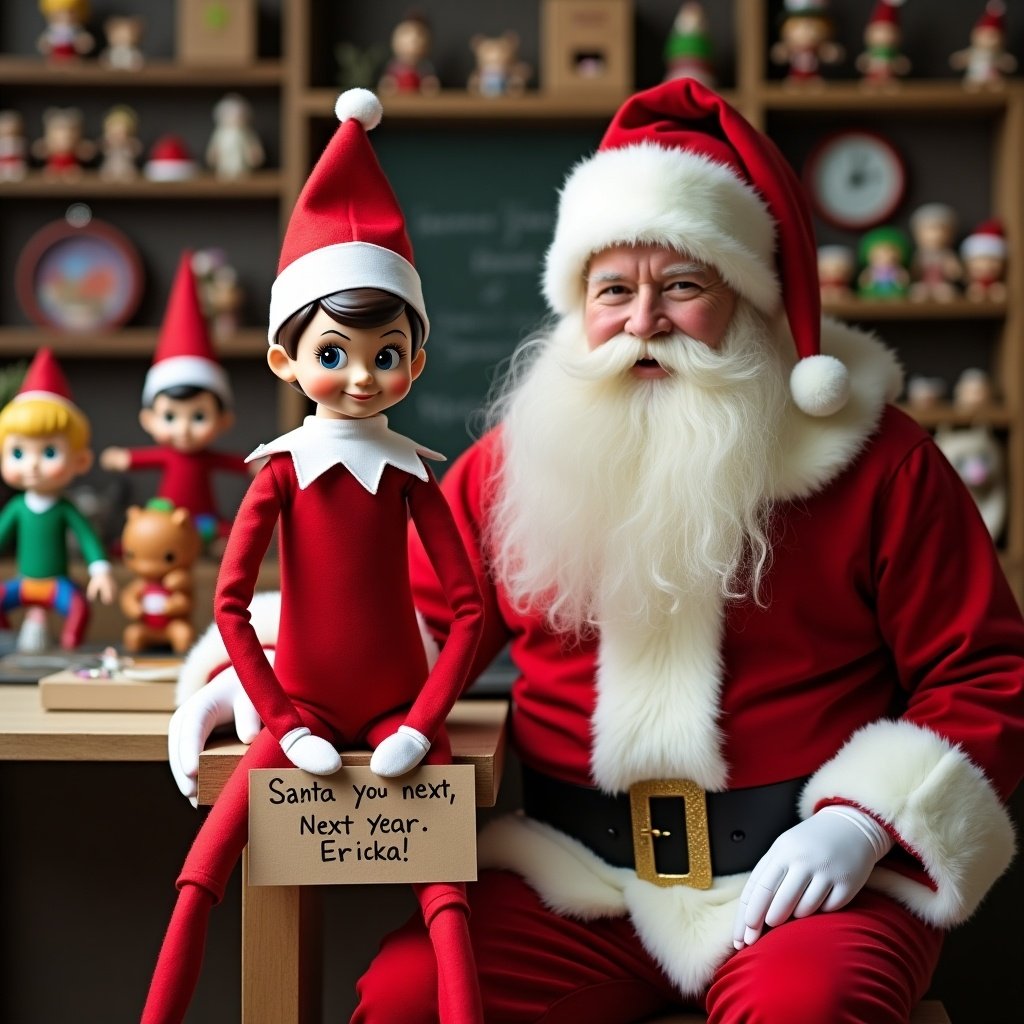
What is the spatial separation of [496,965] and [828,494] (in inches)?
21.8

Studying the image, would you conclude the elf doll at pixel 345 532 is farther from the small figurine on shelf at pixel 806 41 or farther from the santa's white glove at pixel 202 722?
the small figurine on shelf at pixel 806 41

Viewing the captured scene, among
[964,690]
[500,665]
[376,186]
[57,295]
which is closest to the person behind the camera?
[376,186]

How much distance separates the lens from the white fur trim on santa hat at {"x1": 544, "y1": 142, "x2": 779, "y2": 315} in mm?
1247

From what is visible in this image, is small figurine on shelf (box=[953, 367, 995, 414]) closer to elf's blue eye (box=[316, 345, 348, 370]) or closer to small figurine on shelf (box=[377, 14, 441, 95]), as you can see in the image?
small figurine on shelf (box=[377, 14, 441, 95])

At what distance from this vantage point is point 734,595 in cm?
120

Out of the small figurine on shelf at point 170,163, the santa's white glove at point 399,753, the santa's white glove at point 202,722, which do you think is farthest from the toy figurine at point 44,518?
the small figurine on shelf at point 170,163

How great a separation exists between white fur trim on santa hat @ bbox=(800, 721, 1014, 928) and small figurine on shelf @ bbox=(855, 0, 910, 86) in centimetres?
241

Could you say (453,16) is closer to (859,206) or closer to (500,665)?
(859,206)

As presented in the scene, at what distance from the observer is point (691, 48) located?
3.10 metres

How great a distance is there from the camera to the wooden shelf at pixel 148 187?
3.13 m

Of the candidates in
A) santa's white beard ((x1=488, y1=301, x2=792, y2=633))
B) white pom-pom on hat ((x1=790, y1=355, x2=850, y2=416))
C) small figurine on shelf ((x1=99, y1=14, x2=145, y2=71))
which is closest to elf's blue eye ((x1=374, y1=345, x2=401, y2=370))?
santa's white beard ((x1=488, y1=301, x2=792, y2=633))

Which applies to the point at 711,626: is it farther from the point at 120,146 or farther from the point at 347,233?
the point at 120,146

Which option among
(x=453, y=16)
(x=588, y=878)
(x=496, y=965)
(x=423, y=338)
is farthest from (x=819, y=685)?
(x=453, y=16)

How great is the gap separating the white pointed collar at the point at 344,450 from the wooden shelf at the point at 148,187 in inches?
87.2
